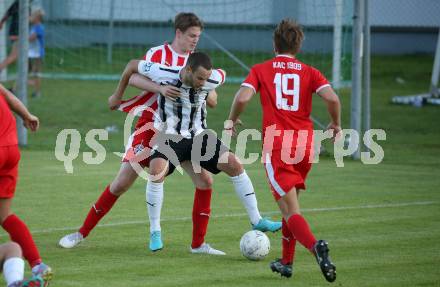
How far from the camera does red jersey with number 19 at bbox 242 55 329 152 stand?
753 centimetres

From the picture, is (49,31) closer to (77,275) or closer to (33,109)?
(33,109)

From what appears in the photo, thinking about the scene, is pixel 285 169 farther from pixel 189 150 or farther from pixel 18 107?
pixel 18 107

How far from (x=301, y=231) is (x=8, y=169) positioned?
2.16 metres

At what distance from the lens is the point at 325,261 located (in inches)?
268

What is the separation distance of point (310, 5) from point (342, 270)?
39.4 feet

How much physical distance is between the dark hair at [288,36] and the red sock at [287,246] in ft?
4.46

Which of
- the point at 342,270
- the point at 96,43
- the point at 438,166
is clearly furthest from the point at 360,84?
the point at 96,43

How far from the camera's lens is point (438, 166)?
49.0ft

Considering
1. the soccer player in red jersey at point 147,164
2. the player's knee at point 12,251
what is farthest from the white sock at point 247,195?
the player's knee at point 12,251

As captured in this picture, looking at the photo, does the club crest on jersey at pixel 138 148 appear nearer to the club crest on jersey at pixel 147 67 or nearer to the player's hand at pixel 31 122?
the club crest on jersey at pixel 147 67

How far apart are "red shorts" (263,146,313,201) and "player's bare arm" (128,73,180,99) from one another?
113 cm

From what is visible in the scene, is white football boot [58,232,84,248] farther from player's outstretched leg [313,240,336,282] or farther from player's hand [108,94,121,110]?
player's outstretched leg [313,240,336,282]

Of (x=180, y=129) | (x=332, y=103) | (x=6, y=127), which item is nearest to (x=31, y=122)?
(x=6, y=127)

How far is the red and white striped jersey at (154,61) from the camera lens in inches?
343
